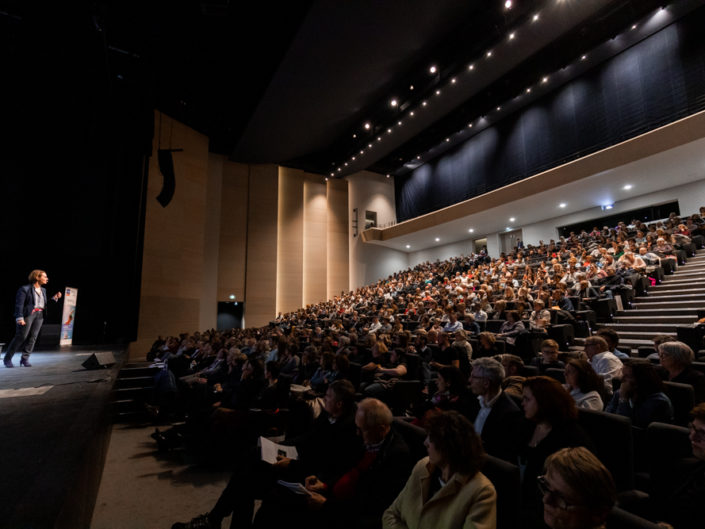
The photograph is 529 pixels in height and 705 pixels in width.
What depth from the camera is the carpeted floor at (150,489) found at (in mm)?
2568

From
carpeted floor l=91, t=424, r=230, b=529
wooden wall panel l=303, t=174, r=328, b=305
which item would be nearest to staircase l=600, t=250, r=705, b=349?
carpeted floor l=91, t=424, r=230, b=529

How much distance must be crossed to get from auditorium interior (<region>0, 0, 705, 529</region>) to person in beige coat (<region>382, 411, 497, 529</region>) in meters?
0.06

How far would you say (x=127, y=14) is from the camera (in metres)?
7.55

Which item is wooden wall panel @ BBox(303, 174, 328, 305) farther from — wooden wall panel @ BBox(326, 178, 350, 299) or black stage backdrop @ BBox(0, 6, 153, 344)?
black stage backdrop @ BBox(0, 6, 153, 344)

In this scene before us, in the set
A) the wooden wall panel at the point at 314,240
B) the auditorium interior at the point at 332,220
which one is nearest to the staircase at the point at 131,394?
the auditorium interior at the point at 332,220

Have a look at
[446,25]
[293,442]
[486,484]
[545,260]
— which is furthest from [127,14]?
[545,260]

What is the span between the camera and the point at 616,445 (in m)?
1.64

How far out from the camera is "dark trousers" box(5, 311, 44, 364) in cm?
431

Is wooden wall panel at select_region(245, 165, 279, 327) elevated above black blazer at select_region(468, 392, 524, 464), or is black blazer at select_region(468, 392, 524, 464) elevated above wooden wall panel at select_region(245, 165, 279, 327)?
wooden wall panel at select_region(245, 165, 279, 327)

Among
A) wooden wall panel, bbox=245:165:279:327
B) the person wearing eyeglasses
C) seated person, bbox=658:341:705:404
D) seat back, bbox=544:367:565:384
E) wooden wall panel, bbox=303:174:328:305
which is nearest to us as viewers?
the person wearing eyeglasses

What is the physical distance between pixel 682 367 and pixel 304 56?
32.0 feet

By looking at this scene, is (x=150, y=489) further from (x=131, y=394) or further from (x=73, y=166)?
(x=73, y=166)

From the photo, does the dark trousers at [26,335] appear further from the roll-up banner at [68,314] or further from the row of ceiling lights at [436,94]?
the row of ceiling lights at [436,94]

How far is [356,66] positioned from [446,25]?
8.29ft
